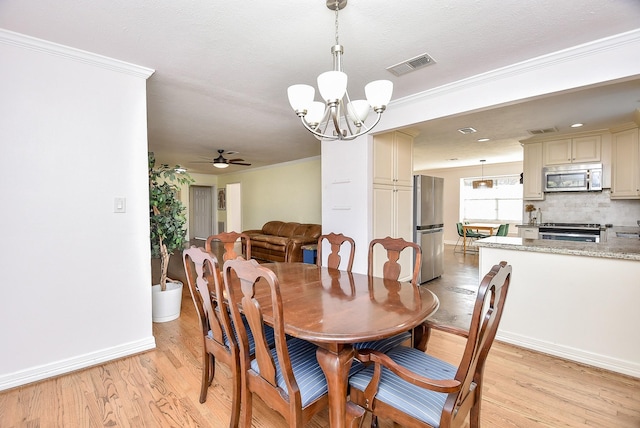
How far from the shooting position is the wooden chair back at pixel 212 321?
4.71 feet

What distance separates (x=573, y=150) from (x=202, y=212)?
10.0 metres

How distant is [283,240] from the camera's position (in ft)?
20.2

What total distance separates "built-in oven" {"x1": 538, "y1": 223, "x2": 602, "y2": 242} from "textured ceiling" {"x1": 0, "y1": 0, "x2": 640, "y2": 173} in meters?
1.86

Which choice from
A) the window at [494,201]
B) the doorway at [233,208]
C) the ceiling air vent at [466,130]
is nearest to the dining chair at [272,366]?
the ceiling air vent at [466,130]

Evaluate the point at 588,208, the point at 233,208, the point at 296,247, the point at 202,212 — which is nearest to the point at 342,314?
the point at 296,247

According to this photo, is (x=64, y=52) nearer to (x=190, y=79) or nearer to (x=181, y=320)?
(x=190, y=79)

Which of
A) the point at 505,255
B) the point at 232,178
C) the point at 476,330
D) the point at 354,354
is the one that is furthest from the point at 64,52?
the point at 232,178

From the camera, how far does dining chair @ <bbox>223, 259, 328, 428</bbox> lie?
1.14 m

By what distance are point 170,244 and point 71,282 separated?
105 centimetres

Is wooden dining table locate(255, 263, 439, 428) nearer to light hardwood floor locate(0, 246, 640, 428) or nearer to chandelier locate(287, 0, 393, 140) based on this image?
light hardwood floor locate(0, 246, 640, 428)

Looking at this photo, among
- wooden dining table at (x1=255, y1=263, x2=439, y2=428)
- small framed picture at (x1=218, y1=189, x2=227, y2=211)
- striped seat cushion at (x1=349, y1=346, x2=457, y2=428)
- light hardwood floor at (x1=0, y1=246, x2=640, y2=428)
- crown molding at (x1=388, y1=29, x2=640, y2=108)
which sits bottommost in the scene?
light hardwood floor at (x1=0, y1=246, x2=640, y2=428)

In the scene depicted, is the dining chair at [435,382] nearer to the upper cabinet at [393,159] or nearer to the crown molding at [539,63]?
the crown molding at [539,63]

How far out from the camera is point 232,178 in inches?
375

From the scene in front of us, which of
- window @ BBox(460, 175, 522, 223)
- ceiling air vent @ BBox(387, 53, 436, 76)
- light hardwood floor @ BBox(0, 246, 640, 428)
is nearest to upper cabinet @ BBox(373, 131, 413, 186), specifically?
ceiling air vent @ BBox(387, 53, 436, 76)
